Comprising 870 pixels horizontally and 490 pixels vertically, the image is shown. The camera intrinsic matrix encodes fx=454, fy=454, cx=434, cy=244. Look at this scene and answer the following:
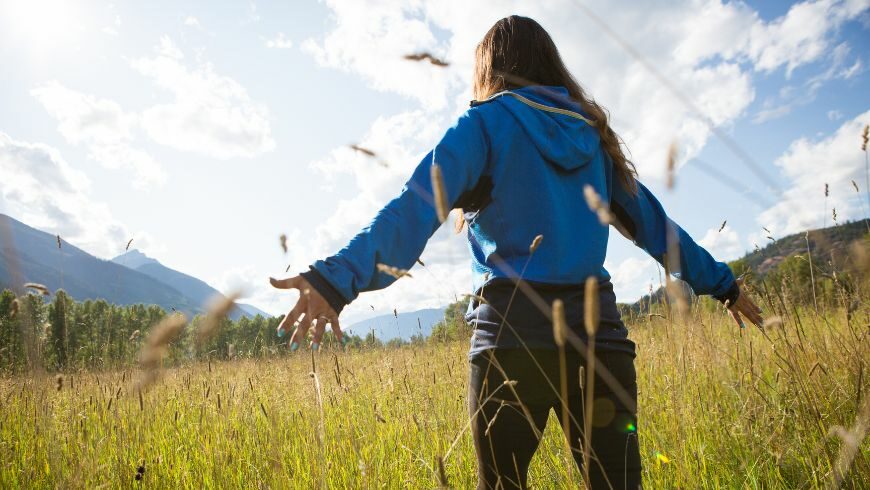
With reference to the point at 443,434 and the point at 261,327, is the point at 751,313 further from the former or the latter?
the point at 261,327

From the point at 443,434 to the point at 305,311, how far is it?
2452 mm

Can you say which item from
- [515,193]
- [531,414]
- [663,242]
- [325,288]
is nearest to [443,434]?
[531,414]

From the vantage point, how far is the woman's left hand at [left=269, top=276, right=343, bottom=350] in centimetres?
111

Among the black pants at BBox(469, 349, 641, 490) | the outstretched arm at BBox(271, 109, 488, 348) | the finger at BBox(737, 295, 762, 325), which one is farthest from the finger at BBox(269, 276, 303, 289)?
the finger at BBox(737, 295, 762, 325)

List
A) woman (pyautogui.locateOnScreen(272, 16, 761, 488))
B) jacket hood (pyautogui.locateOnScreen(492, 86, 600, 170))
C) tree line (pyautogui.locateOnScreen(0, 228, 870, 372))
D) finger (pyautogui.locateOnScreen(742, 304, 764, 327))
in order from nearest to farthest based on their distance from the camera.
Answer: woman (pyautogui.locateOnScreen(272, 16, 761, 488))
jacket hood (pyautogui.locateOnScreen(492, 86, 600, 170))
tree line (pyautogui.locateOnScreen(0, 228, 870, 372))
finger (pyautogui.locateOnScreen(742, 304, 764, 327))

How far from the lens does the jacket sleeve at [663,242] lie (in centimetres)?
213

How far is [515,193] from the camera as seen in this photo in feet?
5.25

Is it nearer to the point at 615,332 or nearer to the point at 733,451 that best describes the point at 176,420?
the point at 615,332

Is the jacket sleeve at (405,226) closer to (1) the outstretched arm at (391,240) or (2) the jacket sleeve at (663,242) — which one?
(1) the outstretched arm at (391,240)

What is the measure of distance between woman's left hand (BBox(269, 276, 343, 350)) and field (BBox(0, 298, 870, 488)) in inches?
18.5

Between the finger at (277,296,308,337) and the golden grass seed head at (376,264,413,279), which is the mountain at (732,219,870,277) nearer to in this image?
the golden grass seed head at (376,264,413,279)

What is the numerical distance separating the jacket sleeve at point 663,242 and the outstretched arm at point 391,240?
3.04 feet

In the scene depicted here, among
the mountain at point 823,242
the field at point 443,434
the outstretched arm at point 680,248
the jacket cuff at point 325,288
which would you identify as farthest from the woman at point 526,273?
the mountain at point 823,242

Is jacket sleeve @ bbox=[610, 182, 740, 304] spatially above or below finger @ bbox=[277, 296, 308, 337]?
Answer: above
